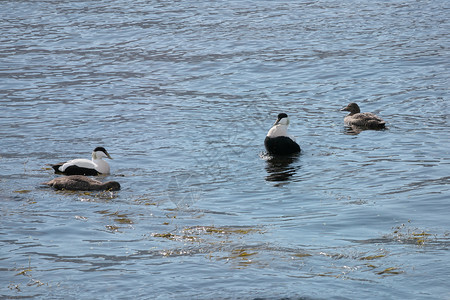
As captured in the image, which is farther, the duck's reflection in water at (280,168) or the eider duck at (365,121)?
the eider duck at (365,121)

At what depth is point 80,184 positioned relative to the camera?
15.1m

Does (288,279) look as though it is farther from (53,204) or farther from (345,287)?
(53,204)

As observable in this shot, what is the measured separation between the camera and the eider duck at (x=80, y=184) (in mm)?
14968

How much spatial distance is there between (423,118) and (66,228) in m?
11.6

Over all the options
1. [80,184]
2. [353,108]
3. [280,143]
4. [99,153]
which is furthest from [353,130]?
[80,184]

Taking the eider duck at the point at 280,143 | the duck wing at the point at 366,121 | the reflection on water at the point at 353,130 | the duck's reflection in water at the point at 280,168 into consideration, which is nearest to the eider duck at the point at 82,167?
the duck's reflection in water at the point at 280,168

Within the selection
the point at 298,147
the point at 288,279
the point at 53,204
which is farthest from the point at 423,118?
the point at 288,279

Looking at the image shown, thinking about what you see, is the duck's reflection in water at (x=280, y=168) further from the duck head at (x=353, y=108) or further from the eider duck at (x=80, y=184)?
the duck head at (x=353, y=108)

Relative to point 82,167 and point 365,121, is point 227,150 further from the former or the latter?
point 365,121

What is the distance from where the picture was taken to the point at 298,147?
61.0 ft

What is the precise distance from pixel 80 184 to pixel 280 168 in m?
4.42

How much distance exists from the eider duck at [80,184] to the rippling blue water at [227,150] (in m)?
0.36

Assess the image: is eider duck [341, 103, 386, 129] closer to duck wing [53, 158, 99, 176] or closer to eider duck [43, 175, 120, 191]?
duck wing [53, 158, 99, 176]

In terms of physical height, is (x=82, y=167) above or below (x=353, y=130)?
above
